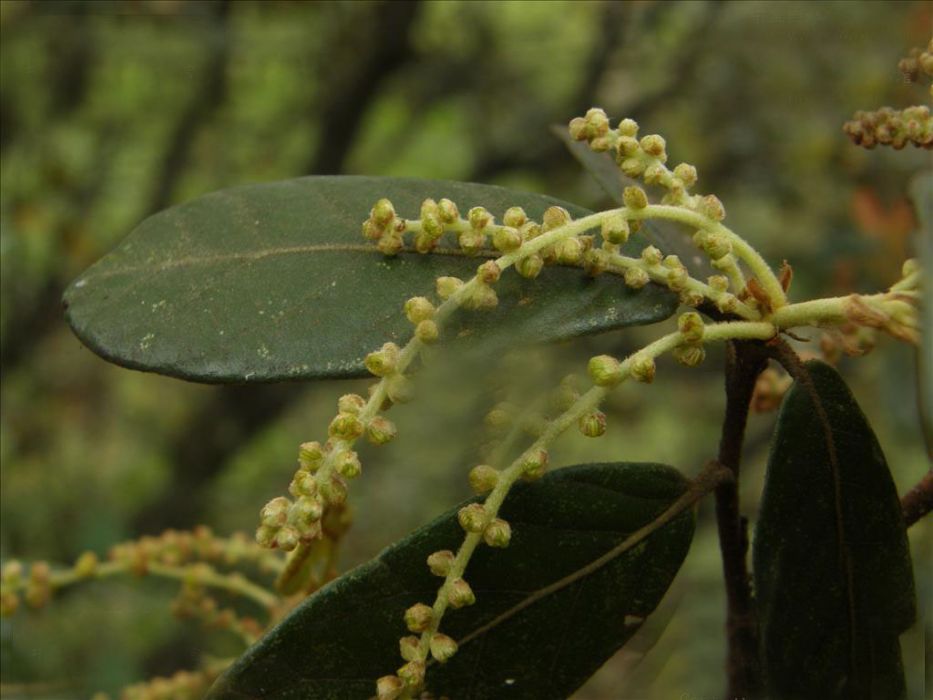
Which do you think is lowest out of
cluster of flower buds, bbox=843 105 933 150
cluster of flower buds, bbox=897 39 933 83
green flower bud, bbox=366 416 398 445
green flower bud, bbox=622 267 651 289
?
green flower bud, bbox=366 416 398 445

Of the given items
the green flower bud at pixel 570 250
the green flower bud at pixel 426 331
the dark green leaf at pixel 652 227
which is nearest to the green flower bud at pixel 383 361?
Answer: the green flower bud at pixel 426 331

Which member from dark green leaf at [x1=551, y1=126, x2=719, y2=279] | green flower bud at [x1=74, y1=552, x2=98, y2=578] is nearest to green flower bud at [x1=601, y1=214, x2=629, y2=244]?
dark green leaf at [x1=551, y1=126, x2=719, y2=279]

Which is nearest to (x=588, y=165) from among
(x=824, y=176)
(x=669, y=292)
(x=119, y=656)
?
(x=669, y=292)

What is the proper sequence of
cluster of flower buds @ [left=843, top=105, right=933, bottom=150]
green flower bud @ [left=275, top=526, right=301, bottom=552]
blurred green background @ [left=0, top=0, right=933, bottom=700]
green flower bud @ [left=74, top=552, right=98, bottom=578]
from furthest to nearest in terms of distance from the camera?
blurred green background @ [left=0, top=0, right=933, bottom=700]
green flower bud @ [left=74, top=552, right=98, bottom=578]
cluster of flower buds @ [left=843, top=105, right=933, bottom=150]
green flower bud @ [left=275, top=526, right=301, bottom=552]

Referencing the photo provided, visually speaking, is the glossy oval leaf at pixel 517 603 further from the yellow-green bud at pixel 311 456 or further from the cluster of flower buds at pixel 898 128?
the cluster of flower buds at pixel 898 128

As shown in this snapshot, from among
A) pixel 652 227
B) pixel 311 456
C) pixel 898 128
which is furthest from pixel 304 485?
pixel 898 128

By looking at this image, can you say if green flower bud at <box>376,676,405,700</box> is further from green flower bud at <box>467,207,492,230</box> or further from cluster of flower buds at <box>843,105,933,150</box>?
cluster of flower buds at <box>843,105,933,150</box>

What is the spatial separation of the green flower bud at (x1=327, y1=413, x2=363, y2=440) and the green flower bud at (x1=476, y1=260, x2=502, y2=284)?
0.36 feet

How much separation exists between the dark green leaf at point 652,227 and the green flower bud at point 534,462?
0.21 metres

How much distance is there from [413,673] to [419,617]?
0.10 ft

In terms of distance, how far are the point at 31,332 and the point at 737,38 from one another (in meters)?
2.13

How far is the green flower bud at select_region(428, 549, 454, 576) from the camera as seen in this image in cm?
64

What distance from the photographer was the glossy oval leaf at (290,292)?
0.67 m

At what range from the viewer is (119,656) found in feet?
6.21
